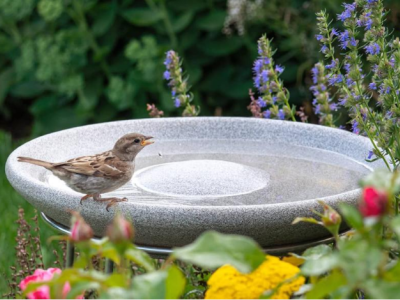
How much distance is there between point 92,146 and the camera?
2738 millimetres

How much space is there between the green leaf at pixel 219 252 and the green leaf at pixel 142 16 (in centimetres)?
431

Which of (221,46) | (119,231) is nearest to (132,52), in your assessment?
(221,46)

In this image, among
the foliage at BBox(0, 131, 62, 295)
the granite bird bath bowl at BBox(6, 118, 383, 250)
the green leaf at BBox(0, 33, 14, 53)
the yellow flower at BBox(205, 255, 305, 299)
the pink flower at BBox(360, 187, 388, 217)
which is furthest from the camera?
the green leaf at BBox(0, 33, 14, 53)

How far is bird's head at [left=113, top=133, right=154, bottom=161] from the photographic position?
228 cm

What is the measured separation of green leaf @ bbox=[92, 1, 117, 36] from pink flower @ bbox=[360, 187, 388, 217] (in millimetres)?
4640

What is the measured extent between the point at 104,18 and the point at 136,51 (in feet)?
1.44

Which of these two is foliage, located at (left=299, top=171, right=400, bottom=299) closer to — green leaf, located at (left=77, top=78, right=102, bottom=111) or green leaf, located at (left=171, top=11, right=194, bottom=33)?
green leaf, located at (left=171, top=11, right=194, bottom=33)

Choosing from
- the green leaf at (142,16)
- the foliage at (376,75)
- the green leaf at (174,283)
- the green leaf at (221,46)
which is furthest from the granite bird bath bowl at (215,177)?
the green leaf at (221,46)

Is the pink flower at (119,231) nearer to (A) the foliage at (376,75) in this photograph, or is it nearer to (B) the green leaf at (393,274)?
(B) the green leaf at (393,274)

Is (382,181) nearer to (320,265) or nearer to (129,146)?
(320,265)

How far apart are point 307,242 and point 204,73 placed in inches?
156

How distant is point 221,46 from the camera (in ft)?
18.5

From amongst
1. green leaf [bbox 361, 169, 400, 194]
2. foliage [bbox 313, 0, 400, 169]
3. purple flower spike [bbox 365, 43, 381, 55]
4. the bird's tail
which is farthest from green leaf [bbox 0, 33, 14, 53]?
green leaf [bbox 361, 169, 400, 194]

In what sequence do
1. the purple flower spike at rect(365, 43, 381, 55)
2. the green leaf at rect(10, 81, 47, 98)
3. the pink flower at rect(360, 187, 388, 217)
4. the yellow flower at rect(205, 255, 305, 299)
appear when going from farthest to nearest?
the green leaf at rect(10, 81, 47, 98), the purple flower spike at rect(365, 43, 381, 55), the yellow flower at rect(205, 255, 305, 299), the pink flower at rect(360, 187, 388, 217)
